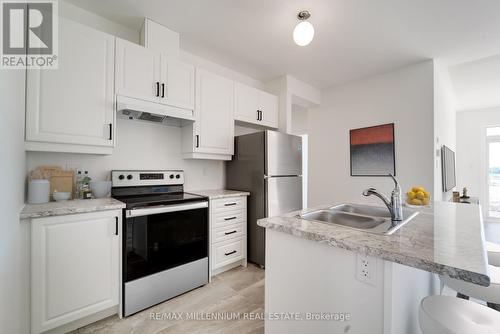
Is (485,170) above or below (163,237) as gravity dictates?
above

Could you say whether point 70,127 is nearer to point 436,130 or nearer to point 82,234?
point 82,234

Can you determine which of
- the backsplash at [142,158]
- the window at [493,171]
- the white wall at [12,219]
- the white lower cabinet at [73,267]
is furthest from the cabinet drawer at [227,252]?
the window at [493,171]

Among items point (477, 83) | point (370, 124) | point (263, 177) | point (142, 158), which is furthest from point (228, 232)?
point (477, 83)

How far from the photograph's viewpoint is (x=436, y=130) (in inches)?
116

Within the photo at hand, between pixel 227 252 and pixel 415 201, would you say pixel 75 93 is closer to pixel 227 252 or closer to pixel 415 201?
pixel 227 252

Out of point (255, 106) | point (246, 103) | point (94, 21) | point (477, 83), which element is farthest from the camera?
point (477, 83)

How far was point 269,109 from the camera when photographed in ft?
10.8

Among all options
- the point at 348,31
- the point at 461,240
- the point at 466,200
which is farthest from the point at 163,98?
the point at 466,200

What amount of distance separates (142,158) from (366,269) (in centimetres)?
230

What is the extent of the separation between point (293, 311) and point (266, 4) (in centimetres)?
240

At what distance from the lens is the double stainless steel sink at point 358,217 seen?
1.33m

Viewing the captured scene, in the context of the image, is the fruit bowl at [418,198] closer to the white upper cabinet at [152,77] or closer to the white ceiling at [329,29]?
the white ceiling at [329,29]

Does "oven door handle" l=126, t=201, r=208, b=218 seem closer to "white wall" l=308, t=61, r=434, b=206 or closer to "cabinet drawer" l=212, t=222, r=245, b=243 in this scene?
"cabinet drawer" l=212, t=222, r=245, b=243

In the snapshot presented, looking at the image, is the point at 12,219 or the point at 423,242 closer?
the point at 423,242
